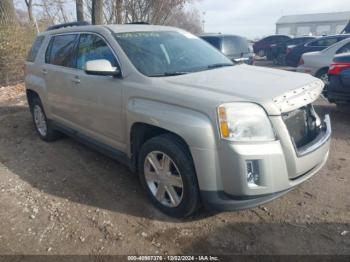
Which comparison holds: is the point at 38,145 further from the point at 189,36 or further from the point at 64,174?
the point at 189,36

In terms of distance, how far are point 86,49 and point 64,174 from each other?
64.6 inches

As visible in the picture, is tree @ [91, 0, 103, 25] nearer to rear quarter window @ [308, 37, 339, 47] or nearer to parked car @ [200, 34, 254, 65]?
parked car @ [200, 34, 254, 65]

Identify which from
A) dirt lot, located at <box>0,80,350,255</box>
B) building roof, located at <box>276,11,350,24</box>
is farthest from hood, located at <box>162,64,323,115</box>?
building roof, located at <box>276,11,350,24</box>

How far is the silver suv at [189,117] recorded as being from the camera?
2.56 m

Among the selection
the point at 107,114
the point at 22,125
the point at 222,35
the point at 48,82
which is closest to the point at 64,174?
the point at 107,114

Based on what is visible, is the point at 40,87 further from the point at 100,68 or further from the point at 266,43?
the point at 266,43

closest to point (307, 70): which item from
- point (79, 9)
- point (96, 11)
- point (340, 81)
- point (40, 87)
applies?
point (340, 81)

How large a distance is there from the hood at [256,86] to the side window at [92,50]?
922 mm

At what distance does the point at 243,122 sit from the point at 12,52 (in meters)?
10.7

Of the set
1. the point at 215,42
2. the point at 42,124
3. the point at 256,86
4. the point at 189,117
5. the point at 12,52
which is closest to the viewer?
the point at 189,117

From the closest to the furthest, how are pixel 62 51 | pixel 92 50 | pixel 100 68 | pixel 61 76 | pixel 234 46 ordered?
pixel 100 68
pixel 92 50
pixel 61 76
pixel 62 51
pixel 234 46

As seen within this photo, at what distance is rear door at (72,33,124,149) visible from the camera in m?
3.51

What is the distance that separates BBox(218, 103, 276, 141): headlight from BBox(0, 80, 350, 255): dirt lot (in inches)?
37.3

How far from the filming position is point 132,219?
10.5ft
